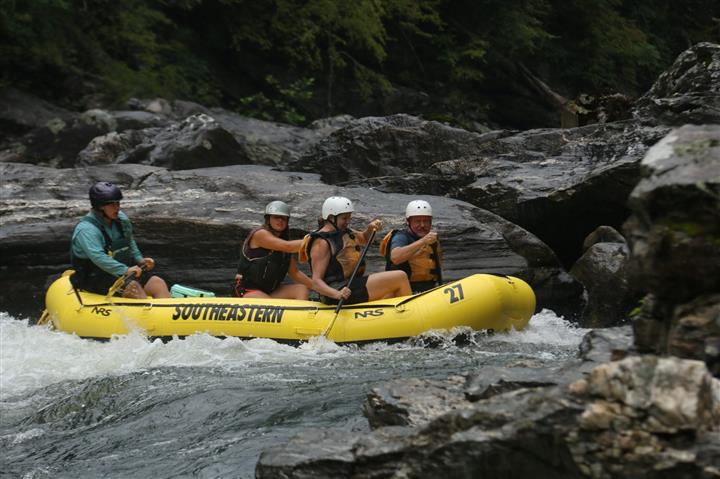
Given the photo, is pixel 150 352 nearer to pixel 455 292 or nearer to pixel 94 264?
pixel 94 264

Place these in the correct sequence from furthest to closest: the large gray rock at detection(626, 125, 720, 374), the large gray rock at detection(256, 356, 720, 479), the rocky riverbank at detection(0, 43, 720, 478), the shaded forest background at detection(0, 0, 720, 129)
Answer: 1. the shaded forest background at detection(0, 0, 720, 129)
2. the large gray rock at detection(626, 125, 720, 374)
3. the rocky riverbank at detection(0, 43, 720, 478)
4. the large gray rock at detection(256, 356, 720, 479)

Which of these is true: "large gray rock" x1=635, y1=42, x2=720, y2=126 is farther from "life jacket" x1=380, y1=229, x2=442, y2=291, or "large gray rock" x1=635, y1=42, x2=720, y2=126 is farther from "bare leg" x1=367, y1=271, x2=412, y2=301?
"bare leg" x1=367, y1=271, x2=412, y2=301

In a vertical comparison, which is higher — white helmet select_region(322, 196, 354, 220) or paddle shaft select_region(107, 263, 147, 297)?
white helmet select_region(322, 196, 354, 220)

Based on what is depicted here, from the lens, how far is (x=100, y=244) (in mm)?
9211

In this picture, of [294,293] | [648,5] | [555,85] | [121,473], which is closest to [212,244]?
[294,293]

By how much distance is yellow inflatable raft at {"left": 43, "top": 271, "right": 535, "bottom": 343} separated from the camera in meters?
8.25

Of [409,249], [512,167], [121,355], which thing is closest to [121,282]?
[121,355]

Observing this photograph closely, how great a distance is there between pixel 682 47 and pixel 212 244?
17.6m

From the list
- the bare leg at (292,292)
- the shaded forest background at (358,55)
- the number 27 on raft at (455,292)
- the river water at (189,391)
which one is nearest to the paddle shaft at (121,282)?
the river water at (189,391)

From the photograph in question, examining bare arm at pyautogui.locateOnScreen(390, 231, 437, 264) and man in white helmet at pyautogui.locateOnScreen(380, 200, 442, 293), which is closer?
bare arm at pyautogui.locateOnScreen(390, 231, 437, 264)

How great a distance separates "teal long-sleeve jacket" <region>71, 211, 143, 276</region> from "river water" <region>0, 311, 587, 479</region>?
0.78 meters

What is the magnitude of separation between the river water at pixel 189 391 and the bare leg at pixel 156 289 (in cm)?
93

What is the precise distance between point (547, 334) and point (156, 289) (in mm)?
4049

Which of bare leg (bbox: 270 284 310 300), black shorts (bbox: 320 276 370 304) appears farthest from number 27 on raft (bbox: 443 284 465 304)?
bare leg (bbox: 270 284 310 300)
